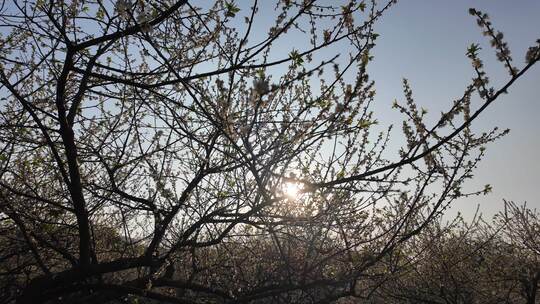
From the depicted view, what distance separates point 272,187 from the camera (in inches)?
118

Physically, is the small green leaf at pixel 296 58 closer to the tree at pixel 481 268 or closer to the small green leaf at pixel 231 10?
the small green leaf at pixel 231 10

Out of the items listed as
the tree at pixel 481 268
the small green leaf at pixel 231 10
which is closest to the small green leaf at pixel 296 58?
the small green leaf at pixel 231 10

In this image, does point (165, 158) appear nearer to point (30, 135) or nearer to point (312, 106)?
point (30, 135)

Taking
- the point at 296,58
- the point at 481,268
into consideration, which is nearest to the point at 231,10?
the point at 296,58

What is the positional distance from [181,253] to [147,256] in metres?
0.58

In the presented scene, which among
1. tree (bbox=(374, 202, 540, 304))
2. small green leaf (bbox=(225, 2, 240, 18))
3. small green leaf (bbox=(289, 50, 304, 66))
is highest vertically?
small green leaf (bbox=(225, 2, 240, 18))

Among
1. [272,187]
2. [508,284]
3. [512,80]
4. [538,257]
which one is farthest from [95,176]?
[538,257]

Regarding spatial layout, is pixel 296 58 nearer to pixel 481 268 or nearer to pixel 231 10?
pixel 231 10

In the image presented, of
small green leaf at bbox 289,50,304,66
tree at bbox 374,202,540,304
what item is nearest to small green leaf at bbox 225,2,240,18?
small green leaf at bbox 289,50,304,66

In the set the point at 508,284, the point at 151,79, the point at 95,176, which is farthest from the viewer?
the point at 508,284

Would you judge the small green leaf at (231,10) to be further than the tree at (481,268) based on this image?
No

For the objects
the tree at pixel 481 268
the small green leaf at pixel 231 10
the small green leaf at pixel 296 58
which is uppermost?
the small green leaf at pixel 231 10

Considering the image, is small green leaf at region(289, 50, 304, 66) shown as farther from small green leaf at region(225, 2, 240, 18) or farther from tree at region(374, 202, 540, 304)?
tree at region(374, 202, 540, 304)

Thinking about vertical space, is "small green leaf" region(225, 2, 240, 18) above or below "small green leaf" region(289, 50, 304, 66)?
above
